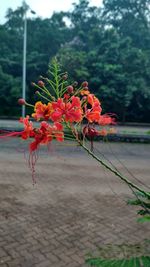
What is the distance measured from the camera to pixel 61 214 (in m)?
5.56

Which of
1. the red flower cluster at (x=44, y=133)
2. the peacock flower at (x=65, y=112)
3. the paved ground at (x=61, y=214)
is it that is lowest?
the paved ground at (x=61, y=214)

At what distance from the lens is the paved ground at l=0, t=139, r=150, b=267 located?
169 inches

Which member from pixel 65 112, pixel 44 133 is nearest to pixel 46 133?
pixel 44 133

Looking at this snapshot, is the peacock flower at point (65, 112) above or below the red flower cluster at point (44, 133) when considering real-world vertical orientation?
above

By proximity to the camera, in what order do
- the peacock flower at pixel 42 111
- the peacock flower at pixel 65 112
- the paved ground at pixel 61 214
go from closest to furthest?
1. the peacock flower at pixel 65 112
2. the peacock flower at pixel 42 111
3. the paved ground at pixel 61 214

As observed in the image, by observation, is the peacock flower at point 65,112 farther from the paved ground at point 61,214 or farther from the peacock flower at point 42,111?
the paved ground at point 61,214

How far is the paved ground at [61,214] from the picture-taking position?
428cm

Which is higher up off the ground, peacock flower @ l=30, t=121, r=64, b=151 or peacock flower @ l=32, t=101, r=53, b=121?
peacock flower @ l=32, t=101, r=53, b=121

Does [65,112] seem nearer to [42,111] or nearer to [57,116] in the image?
[57,116]

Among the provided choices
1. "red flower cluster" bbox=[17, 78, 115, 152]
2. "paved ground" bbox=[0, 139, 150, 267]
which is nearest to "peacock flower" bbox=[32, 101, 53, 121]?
"red flower cluster" bbox=[17, 78, 115, 152]

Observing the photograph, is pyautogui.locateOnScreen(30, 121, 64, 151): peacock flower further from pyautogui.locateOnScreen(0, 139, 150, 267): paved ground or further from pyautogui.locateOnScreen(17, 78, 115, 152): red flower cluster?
pyautogui.locateOnScreen(0, 139, 150, 267): paved ground

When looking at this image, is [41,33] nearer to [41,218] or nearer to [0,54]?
[0,54]

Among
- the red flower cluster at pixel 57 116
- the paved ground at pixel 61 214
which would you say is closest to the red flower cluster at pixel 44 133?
the red flower cluster at pixel 57 116

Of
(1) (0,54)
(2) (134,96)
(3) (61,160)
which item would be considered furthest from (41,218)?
(1) (0,54)
